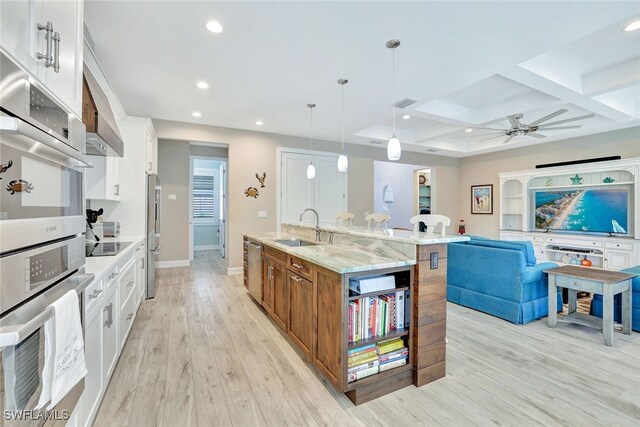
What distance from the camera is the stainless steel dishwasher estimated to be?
3.39 meters

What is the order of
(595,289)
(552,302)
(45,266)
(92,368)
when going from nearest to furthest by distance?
(45,266)
(92,368)
(595,289)
(552,302)

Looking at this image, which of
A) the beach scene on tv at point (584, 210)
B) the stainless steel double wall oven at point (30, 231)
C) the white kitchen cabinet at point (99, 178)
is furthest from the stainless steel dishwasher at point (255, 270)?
the beach scene on tv at point (584, 210)

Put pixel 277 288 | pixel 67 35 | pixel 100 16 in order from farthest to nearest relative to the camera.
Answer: pixel 277 288
pixel 100 16
pixel 67 35

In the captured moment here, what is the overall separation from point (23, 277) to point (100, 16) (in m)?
2.33

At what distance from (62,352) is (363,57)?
10.1 ft

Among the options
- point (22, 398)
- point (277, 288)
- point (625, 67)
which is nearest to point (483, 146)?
point (625, 67)

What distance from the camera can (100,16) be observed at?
223 cm

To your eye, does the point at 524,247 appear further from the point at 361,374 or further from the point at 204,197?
the point at 204,197

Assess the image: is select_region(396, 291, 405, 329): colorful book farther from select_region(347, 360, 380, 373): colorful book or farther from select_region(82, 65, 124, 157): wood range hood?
select_region(82, 65, 124, 157): wood range hood

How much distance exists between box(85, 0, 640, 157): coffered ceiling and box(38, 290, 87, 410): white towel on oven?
2186 millimetres

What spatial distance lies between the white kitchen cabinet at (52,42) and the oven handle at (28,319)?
78cm

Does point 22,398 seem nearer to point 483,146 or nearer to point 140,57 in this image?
point 140,57

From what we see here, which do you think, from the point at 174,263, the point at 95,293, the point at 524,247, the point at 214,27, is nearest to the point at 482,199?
the point at 524,247

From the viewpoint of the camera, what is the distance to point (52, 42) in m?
1.11
